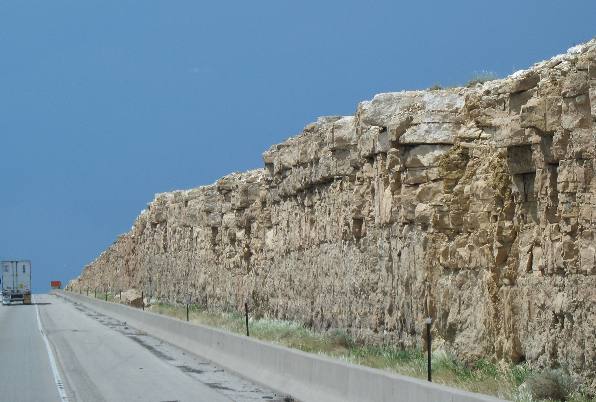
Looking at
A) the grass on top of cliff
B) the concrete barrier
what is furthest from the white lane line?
the grass on top of cliff

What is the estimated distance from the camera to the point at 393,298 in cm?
1816

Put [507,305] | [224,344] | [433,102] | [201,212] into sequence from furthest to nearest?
[201,212] < [224,344] < [433,102] < [507,305]

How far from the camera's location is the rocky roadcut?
12.2 metres

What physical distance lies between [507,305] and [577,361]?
258 centimetres

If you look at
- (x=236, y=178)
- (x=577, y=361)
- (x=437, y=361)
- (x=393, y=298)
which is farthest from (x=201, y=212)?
(x=577, y=361)

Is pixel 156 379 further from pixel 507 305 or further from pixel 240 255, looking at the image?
pixel 240 255

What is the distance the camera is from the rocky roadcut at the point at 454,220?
12188mm

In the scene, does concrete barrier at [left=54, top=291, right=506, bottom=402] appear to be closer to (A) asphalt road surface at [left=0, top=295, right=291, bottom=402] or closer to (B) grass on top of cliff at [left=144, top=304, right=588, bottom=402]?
(A) asphalt road surface at [left=0, top=295, right=291, bottom=402]

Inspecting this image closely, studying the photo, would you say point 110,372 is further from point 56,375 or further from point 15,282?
point 15,282

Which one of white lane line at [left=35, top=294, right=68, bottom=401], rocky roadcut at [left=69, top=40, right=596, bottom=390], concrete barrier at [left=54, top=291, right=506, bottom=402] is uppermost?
rocky roadcut at [left=69, top=40, right=596, bottom=390]

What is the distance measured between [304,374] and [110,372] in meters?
7.51

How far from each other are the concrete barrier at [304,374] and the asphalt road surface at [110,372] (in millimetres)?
311

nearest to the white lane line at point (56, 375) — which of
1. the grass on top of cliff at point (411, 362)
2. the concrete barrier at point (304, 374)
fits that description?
the concrete barrier at point (304, 374)

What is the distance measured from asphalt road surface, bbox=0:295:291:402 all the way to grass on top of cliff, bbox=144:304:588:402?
1.64 m
